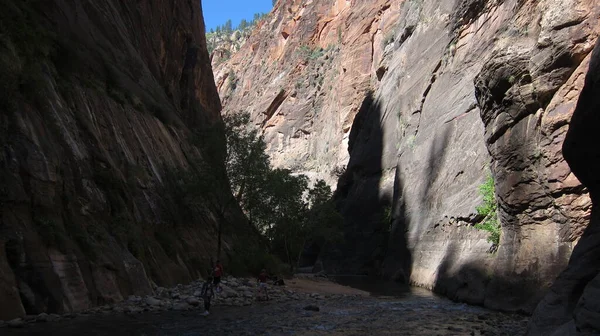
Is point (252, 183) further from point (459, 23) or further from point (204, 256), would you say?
point (459, 23)

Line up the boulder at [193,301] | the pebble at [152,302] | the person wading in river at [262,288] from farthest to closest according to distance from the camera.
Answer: the person wading in river at [262,288] → the boulder at [193,301] → the pebble at [152,302]

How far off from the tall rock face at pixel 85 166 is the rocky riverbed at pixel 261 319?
27.9 inches

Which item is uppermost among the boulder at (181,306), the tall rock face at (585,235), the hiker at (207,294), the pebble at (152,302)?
the tall rock face at (585,235)

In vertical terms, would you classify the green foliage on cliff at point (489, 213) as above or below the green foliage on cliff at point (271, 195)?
below

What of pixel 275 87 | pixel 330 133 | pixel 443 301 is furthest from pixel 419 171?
pixel 275 87

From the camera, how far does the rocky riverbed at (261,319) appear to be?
10.5m

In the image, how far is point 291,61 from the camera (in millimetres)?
89500

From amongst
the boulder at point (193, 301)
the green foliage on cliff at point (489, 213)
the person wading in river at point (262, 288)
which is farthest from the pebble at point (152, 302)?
the green foliage on cliff at point (489, 213)

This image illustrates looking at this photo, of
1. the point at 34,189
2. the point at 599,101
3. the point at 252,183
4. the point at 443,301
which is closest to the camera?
the point at 599,101

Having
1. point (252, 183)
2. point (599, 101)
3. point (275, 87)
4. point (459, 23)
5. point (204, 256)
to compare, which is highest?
point (275, 87)

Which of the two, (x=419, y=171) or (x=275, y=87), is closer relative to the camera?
(x=419, y=171)

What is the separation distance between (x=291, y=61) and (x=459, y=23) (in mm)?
61119

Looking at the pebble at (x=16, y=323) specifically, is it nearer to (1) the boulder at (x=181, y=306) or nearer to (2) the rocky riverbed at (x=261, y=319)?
(2) the rocky riverbed at (x=261, y=319)

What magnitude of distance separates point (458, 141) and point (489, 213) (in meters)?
6.98
